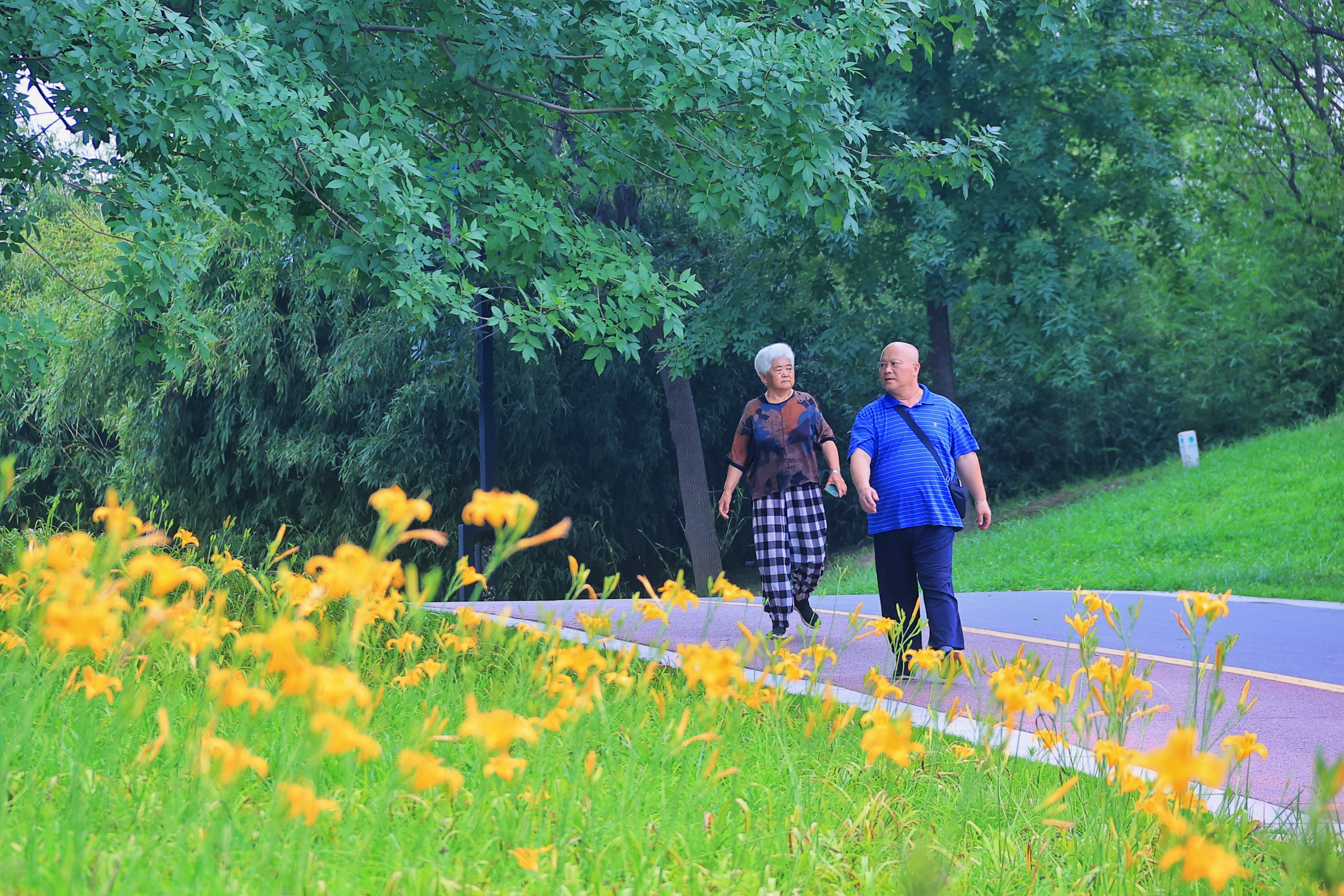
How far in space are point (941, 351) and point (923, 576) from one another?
12950 mm

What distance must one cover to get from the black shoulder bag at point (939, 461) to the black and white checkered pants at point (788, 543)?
1256mm

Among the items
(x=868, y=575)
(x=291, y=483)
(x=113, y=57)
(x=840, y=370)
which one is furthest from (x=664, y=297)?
(x=291, y=483)

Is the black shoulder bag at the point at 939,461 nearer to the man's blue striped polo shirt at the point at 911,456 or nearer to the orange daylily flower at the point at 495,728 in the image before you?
the man's blue striped polo shirt at the point at 911,456

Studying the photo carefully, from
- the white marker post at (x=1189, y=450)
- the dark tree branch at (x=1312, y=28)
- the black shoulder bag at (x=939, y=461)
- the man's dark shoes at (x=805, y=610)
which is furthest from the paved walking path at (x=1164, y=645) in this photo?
the white marker post at (x=1189, y=450)

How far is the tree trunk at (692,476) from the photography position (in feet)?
56.9

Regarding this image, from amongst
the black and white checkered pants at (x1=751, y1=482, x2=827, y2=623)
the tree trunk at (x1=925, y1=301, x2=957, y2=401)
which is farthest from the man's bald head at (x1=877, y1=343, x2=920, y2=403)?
the tree trunk at (x1=925, y1=301, x2=957, y2=401)

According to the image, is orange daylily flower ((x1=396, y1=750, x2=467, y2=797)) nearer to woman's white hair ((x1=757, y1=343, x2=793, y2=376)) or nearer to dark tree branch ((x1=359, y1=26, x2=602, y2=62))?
woman's white hair ((x1=757, y1=343, x2=793, y2=376))

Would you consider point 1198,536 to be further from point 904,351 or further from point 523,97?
point 523,97

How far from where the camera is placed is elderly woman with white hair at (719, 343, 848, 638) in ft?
24.2

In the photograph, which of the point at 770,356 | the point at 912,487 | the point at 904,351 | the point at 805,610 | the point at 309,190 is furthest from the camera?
the point at 805,610

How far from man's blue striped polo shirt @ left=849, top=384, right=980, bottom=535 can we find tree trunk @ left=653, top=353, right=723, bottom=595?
36.0ft

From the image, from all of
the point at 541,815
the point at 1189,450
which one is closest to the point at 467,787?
the point at 541,815

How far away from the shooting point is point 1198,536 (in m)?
15.8

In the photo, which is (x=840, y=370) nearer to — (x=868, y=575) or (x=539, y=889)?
(x=868, y=575)
